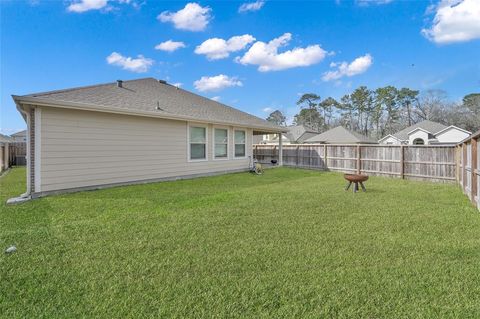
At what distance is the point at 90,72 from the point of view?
1421 cm

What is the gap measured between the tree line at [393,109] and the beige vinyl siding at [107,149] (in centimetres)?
4520

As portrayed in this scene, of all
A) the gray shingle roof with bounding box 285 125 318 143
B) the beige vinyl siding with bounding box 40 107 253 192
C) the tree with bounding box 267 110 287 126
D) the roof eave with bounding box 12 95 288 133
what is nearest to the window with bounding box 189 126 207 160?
the beige vinyl siding with bounding box 40 107 253 192

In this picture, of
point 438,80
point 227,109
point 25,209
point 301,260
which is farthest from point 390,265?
point 438,80

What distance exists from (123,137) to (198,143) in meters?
3.20

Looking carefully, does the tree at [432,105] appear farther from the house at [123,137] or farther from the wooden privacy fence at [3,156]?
the wooden privacy fence at [3,156]

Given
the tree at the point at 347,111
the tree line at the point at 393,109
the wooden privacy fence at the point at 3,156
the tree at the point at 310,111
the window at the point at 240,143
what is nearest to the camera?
the window at the point at 240,143

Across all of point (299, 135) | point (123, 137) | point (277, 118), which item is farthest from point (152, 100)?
point (277, 118)

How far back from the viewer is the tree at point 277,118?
6488 centimetres

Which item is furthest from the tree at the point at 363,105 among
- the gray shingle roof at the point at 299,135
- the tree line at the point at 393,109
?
the gray shingle roof at the point at 299,135

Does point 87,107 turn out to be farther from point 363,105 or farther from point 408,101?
point 408,101

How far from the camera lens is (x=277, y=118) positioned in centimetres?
6556

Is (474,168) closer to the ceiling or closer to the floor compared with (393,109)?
closer to the floor

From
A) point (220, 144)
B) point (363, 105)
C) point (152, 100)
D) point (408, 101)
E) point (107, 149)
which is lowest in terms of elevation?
point (107, 149)

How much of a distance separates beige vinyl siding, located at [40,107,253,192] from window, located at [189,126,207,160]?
30 centimetres
